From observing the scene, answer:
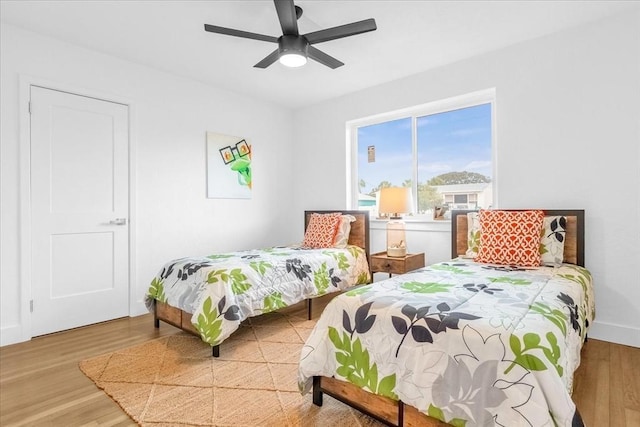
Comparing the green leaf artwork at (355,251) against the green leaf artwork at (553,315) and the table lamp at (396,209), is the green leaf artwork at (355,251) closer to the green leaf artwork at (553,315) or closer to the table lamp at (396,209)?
the table lamp at (396,209)

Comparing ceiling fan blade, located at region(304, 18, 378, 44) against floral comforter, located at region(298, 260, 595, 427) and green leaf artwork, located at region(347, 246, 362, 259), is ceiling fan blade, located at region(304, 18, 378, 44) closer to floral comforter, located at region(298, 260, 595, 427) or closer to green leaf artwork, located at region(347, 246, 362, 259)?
floral comforter, located at region(298, 260, 595, 427)

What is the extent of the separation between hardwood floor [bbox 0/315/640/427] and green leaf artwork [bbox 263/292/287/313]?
0.95m

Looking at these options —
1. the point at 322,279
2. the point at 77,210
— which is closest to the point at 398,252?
the point at 322,279

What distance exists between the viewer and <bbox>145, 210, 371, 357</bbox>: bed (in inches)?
95.5

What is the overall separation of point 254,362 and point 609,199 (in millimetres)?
2942

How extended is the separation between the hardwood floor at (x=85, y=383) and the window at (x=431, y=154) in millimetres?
1659

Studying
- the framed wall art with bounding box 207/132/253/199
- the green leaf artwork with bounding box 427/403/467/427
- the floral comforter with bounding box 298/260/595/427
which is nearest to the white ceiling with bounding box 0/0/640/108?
the framed wall art with bounding box 207/132/253/199

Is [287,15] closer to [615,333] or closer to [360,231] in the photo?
[360,231]

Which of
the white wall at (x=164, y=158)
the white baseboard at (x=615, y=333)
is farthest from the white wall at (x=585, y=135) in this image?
the white wall at (x=164, y=158)

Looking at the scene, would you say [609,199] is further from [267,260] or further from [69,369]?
[69,369]

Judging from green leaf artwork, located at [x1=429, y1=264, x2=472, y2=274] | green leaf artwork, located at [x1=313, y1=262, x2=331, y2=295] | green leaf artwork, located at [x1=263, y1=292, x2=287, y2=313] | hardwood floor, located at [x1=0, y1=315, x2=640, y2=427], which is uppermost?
green leaf artwork, located at [x1=429, y1=264, x2=472, y2=274]

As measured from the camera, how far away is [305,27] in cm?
274

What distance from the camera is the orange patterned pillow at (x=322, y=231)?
387cm

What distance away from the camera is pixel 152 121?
355 centimetres
